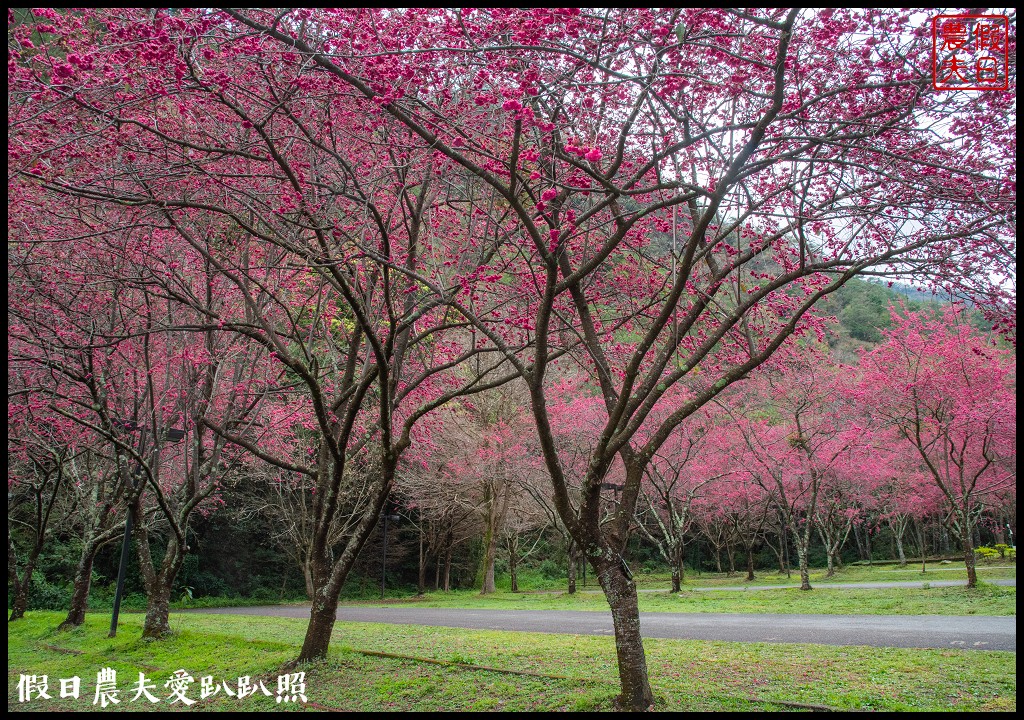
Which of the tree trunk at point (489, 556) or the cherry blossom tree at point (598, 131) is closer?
the cherry blossom tree at point (598, 131)

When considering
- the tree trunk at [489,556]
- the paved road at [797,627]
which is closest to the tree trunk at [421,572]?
the tree trunk at [489,556]

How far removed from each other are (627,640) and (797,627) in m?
5.87

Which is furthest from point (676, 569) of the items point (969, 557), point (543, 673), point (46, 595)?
point (46, 595)

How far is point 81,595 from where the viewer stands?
11320 millimetres

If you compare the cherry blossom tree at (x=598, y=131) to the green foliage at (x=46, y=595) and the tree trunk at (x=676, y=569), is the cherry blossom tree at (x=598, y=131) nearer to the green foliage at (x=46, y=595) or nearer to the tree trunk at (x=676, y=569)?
the tree trunk at (x=676, y=569)

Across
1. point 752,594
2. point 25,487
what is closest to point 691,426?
point 752,594

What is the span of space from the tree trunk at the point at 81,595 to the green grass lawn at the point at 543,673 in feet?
7.94

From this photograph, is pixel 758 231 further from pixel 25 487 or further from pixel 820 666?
pixel 25 487

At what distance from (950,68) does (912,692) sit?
4.51 metres

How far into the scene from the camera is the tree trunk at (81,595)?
36.4 ft

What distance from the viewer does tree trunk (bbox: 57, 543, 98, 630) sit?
36.4 feet

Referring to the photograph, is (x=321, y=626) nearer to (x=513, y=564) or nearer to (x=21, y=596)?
(x=21, y=596)

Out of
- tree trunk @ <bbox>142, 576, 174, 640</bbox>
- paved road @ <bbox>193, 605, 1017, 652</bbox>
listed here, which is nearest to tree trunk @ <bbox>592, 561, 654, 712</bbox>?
paved road @ <bbox>193, 605, 1017, 652</bbox>

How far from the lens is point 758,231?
595 centimetres
